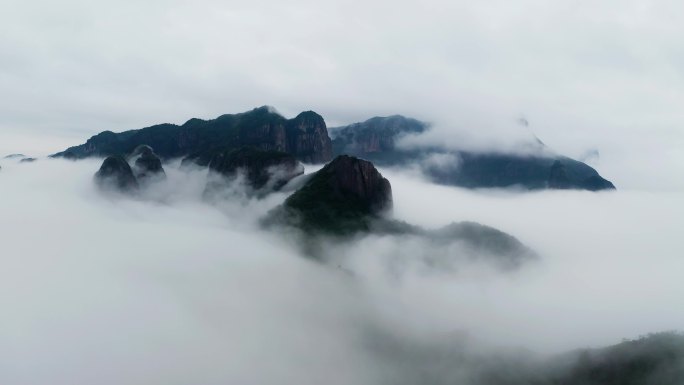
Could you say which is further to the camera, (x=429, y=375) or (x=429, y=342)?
(x=429, y=342)

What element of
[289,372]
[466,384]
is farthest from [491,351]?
[289,372]

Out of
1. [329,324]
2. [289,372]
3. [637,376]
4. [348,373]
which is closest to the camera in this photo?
[637,376]

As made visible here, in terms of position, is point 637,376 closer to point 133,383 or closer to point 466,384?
point 466,384

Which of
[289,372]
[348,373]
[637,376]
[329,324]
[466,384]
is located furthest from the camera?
[329,324]

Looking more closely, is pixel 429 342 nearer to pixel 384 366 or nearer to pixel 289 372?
pixel 384 366

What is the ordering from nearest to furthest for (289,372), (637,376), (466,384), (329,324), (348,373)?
1. (637,376)
2. (466,384)
3. (348,373)
4. (289,372)
5. (329,324)

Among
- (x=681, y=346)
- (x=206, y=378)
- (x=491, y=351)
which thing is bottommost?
(x=206, y=378)

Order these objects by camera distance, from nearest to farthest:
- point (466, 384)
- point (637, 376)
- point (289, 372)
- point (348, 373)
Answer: point (637, 376) < point (466, 384) < point (348, 373) < point (289, 372)

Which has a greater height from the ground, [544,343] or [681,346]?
[681,346]

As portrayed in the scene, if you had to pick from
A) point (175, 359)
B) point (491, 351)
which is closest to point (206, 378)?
point (175, 359)
